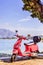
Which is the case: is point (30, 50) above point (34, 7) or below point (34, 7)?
below

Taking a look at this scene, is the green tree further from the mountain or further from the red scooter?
the mountain

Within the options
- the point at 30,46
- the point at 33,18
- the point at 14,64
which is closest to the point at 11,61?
the point at 14,64

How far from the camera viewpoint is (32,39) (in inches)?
166

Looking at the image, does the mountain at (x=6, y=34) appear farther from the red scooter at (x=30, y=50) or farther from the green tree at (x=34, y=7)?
the green tree at (x=34, y=7)

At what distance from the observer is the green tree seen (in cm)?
420

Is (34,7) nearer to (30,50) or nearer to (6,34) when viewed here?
(6,34)

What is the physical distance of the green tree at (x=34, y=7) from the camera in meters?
4.20

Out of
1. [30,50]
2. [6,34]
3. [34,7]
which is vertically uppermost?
[34,7]

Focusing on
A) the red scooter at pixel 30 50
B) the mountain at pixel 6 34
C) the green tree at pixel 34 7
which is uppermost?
the green tree at pixel 34 7

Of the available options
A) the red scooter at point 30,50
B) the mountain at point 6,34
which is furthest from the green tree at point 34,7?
the mountain at point 6,34

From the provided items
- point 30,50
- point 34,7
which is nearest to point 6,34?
point 30,50

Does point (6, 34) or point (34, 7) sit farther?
point (34, 7)

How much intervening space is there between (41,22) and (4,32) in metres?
1.02

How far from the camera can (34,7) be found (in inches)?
168
